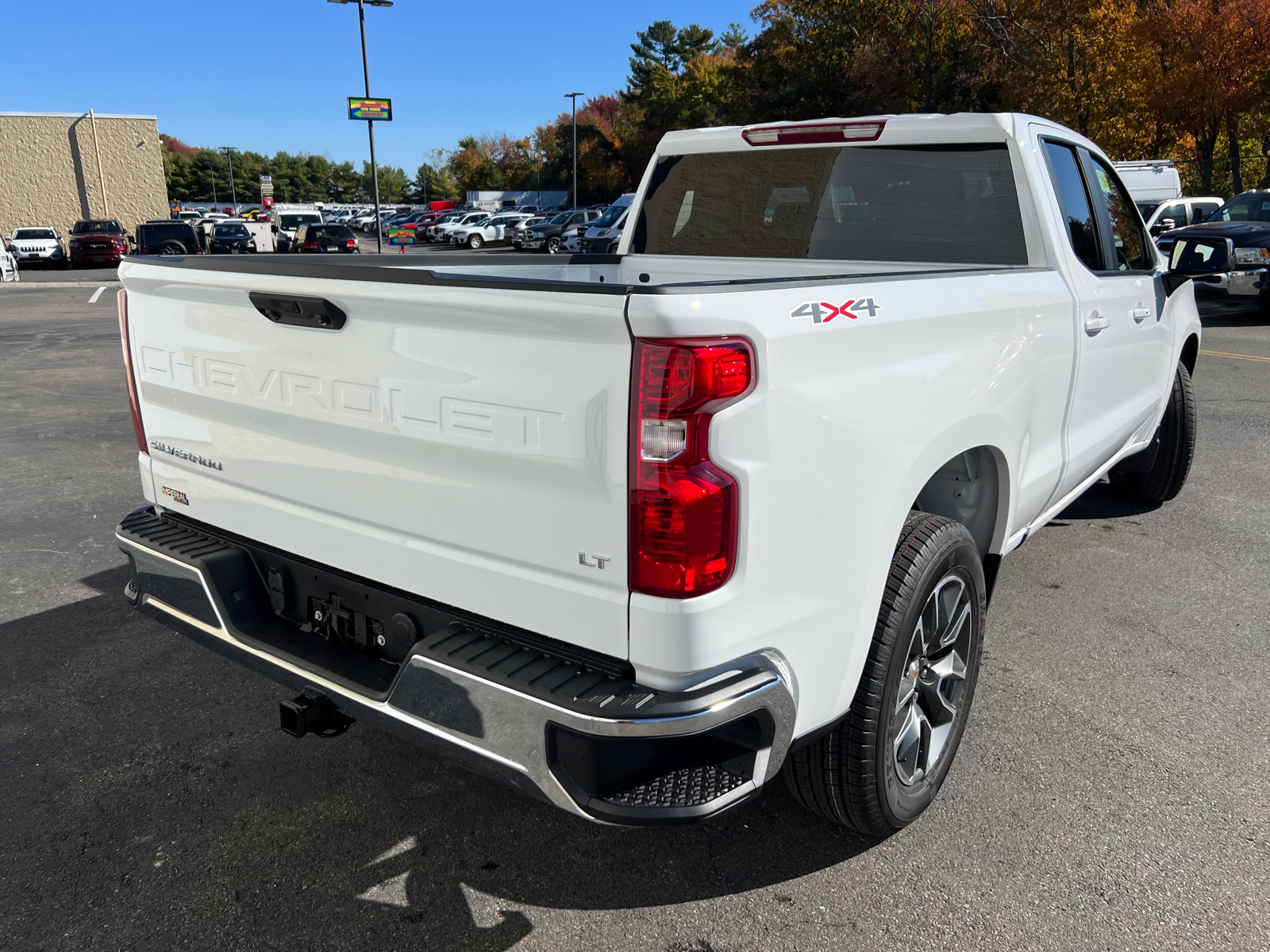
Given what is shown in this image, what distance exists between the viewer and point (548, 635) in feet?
6.80

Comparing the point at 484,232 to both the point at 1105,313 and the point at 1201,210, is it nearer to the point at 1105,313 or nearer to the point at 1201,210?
the point at 1201,210

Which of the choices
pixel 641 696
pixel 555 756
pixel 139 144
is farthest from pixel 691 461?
pixel 139 144

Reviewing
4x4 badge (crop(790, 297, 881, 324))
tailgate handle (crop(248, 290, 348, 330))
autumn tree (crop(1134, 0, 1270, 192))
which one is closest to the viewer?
4x4 badge (crop(790, 297, 881, 324))

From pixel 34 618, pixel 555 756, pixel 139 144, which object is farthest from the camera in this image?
pixel 139 144

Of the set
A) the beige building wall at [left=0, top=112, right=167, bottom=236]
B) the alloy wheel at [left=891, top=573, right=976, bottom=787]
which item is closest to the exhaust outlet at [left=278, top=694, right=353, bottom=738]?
the alloy wheel at [left=891, top=573, right=976, bottom=787]

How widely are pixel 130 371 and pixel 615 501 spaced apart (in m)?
2.01

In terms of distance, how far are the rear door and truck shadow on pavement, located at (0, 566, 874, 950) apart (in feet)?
6.47

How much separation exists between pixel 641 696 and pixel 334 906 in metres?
1.18

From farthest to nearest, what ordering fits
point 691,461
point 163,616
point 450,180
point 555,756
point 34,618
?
point 450,180 → point 34,618 → point 163,616 → point 555,756 → point 691,461

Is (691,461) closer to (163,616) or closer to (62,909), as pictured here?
(163,616)

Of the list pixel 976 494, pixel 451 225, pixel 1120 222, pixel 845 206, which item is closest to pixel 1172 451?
pixel 1120 222

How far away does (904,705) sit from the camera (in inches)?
104

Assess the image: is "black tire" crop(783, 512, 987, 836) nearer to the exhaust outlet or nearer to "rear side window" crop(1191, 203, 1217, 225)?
the exhaust outlet

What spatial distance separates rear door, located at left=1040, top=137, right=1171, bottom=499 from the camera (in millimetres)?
3600
